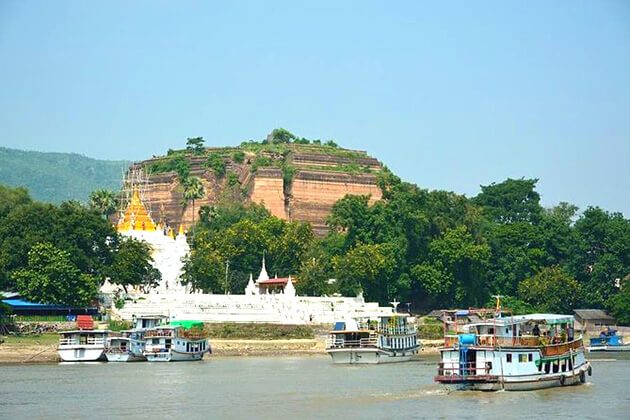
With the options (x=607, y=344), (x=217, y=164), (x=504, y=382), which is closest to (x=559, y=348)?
(x=504, y=382)

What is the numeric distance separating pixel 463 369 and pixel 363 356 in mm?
21731

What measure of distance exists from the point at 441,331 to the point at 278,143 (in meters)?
66.1

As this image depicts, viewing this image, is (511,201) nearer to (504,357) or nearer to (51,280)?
(51,280)

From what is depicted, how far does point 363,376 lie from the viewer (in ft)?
226

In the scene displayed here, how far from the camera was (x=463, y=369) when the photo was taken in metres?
57.9

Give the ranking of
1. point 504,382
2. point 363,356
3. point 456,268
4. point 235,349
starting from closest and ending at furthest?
point 504,382
point 363,356
point 235,349
point 456,268

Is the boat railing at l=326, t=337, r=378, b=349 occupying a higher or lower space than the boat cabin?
lower

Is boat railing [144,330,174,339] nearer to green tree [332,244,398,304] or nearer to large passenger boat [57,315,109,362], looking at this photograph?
large passenger boat [57,315,109,362]

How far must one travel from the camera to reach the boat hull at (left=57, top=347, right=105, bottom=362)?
80.1m

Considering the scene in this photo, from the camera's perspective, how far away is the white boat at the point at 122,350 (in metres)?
80.8

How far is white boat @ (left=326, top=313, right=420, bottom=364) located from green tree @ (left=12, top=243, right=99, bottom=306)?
62.3ft

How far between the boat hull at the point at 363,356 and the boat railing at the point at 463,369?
19532 mm

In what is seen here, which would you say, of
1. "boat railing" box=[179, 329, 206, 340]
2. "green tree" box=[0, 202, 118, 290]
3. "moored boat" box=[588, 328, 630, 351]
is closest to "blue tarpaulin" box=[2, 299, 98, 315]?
"green tree" box=[0, 202, 118, 290]

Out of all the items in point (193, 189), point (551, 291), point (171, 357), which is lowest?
point (171, 357)
